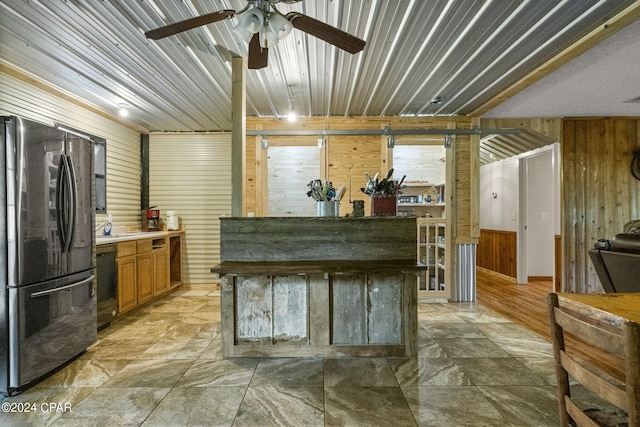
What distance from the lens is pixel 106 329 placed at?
378 centimetres

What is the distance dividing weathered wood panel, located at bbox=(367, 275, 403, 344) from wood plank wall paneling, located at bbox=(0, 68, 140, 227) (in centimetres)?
426

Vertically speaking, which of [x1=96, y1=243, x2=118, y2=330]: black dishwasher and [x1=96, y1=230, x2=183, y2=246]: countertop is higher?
[x1=96, y1=230, x2=183, y2=246]: countertop

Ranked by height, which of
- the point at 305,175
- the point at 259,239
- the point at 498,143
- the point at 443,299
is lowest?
the point at 443,299

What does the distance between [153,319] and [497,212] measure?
7.12m

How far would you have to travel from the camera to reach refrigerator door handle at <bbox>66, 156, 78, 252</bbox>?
2809 mm

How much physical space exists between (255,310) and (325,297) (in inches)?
26.3

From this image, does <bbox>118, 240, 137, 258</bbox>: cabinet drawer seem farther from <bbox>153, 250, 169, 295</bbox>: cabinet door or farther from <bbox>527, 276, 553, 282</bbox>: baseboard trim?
<bbox>527, 276, 553, 282</bbox>: baseboard trim

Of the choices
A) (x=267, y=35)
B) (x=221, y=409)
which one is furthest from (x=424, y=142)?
(x=221, y=409)

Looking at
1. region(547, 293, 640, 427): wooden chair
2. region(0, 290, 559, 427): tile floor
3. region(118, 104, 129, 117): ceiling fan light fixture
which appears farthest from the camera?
region(118, 104, 129, 117): ceiling fan light fixture

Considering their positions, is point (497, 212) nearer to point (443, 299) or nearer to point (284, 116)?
point (443, 299)

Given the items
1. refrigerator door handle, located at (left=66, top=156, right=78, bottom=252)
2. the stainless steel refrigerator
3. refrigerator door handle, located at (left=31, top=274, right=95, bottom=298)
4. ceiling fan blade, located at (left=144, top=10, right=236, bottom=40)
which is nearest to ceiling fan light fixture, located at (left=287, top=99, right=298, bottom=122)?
ceiling fan blade, located at (left=144, top=10, right=236, bottom=40)

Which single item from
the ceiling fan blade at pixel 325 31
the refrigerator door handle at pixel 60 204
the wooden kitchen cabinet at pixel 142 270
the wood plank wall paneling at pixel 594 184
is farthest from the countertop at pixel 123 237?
the wood plank wall paneling at pixel 594 184

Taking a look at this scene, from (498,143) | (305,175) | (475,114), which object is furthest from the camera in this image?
(305,175)

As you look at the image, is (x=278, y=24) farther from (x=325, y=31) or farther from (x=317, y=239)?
(x=317, y=239)
